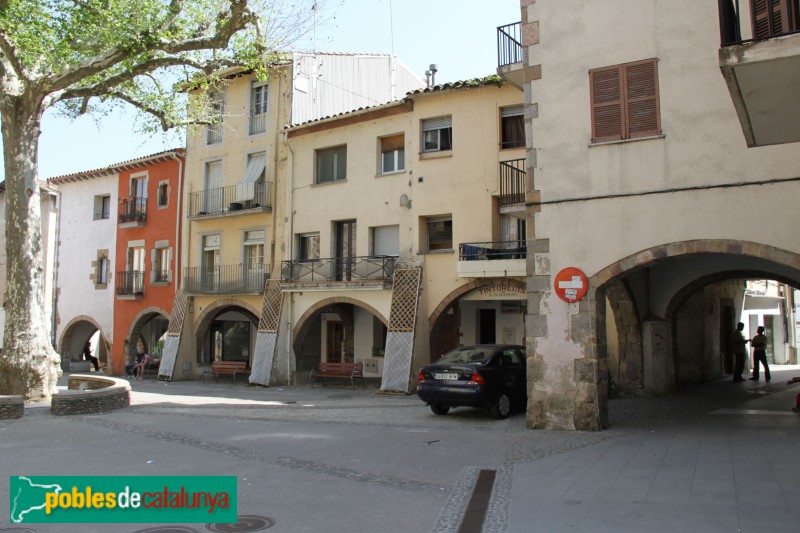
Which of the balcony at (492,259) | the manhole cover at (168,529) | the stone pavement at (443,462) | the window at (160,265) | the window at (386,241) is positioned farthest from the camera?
the window at (160,265)

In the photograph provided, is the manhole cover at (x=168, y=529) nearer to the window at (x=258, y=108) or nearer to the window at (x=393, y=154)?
the window at (x=393, y=154)

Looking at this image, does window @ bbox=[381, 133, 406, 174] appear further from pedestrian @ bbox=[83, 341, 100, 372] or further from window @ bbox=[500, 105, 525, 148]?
pedestrian @ bbox=[83, 341, 100, 372]

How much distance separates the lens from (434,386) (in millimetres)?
13133

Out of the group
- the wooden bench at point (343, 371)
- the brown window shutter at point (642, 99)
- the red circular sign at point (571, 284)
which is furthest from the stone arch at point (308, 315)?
the brown window shutter at point (642, 99)

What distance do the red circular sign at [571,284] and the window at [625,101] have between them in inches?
90.7

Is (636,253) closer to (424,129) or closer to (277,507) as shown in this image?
(277,507)

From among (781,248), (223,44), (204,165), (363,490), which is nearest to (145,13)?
(223,44)

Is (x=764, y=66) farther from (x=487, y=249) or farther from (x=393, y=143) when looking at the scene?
(x=393, y=143)

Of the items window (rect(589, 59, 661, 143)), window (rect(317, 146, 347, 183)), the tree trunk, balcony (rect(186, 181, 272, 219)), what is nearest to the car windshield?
window (rect(589, 59, 661, 143))

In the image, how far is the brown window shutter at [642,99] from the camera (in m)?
10.9

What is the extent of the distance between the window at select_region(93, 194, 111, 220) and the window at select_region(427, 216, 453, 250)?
1787 centimetres

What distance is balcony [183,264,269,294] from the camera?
2375 centimetres

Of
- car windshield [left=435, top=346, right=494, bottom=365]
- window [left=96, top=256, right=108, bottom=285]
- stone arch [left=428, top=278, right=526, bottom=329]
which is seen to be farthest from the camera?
window [left=96, top=256, right=108, bottom=285]

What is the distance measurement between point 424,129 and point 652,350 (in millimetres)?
8987
